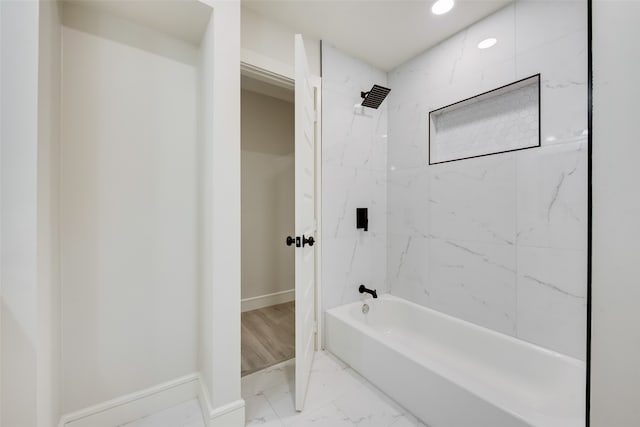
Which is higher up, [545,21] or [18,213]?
[545,21]

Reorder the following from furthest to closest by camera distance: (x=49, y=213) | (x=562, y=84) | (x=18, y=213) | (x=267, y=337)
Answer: (x=267, y=337) < (x=562, y=84) < (x=49, y=213) < (x=18, y=213)

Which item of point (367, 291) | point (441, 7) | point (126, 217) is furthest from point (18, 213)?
point (441, 7)

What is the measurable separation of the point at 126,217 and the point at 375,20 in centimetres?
214

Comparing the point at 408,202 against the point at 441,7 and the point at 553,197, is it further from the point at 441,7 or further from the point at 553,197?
the point at 441,7

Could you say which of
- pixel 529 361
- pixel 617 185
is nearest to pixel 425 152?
pixel 529 361

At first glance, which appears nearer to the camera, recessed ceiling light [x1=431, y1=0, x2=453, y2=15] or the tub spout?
recessed ceiling light [x1=431, y1=0, x2=453, y2=15]

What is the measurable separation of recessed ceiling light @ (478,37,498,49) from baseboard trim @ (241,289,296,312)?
10.4 ft

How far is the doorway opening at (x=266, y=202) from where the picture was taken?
300 centimetres

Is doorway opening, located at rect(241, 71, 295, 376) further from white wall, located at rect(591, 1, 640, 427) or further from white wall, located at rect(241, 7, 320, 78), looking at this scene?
white wall, located at rect(591, 1, 640, 427)

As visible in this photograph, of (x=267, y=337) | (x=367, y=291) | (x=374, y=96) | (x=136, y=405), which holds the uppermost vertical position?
(x=374, y=96)

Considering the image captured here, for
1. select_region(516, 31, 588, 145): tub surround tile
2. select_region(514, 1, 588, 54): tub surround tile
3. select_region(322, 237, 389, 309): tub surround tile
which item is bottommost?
select_region(322, 237, 389, 309): tub surround tile

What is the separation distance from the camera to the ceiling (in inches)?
67.0

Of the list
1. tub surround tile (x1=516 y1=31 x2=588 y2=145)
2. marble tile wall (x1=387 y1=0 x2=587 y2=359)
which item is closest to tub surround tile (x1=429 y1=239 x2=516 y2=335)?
marble tile wall (x1=387 y1=0 x2=587 y2=359)

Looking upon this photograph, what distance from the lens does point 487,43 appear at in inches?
69.4
